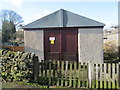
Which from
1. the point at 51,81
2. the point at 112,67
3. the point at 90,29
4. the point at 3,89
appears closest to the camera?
the point at 3,89

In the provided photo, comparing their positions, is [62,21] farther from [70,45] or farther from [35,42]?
[35,42]

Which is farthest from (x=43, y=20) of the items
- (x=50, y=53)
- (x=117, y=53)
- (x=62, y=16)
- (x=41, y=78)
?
A: (x=117, y=53)

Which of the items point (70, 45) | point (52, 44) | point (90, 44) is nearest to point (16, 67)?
point (52, 44)

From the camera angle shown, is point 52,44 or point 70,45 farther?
point 52,44

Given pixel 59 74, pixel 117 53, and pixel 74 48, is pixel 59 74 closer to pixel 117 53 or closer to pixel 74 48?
pixel 74 48

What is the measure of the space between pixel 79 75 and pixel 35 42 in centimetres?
530

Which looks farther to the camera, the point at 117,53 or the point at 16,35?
the point at 16,35

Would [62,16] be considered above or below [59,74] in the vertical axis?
above

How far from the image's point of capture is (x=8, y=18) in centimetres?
2495

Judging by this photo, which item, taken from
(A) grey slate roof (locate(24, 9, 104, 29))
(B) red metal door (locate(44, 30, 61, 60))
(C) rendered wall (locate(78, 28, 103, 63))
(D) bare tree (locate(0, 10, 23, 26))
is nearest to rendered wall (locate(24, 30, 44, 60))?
(B) red metal door (locate(44, 30, 61, 60))

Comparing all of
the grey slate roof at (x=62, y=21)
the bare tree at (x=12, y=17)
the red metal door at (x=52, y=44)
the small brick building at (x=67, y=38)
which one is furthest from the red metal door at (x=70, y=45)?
the bare tree at (x=12, y=17)

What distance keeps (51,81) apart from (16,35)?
20772 millimetres

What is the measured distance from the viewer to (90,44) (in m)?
9.40

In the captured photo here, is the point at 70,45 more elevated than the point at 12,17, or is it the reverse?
the point at 12,17
